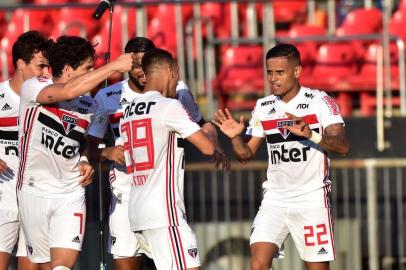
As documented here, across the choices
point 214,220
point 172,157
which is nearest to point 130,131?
point 172,157

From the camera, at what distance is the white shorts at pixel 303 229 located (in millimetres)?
10281

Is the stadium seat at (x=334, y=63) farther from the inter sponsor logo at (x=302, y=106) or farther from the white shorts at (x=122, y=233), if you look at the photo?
the white shorts at (x=122, y=233)

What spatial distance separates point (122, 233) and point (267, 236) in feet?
4.30

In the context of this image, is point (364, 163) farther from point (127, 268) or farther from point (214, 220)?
point (127, 268)

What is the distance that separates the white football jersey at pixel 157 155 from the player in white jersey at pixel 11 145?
1.38 metres

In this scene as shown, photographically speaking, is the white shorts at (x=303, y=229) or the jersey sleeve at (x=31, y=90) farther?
the white shorts at (x=303, y=229)

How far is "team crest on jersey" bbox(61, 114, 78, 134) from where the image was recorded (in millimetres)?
9797

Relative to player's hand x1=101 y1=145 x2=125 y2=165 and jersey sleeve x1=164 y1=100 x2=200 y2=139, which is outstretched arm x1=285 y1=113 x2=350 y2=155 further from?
player's hand x1=101 y1=145 x2=125 y2=165

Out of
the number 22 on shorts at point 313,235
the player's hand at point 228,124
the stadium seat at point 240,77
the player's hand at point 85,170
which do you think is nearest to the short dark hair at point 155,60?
the player's hand at point 228,124

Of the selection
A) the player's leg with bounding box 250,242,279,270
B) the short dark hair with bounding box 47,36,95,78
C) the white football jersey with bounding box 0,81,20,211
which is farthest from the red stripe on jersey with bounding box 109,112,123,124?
the player's leg with bounding box 250,242,279,270

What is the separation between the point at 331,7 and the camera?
1659 centimetres

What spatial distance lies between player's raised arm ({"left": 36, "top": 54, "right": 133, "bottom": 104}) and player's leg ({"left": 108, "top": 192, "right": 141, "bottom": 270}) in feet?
4.97

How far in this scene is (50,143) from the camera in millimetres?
9805

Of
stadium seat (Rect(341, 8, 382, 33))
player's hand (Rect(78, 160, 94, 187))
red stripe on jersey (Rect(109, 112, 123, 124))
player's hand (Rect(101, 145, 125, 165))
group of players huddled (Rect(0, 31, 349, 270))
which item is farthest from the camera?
stadium seat (Rect(341, 8, 382, 33))
